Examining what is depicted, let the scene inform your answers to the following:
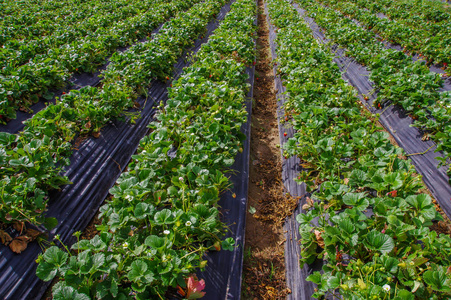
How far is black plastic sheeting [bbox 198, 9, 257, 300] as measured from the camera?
88.7 inches

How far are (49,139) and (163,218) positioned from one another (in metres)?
2.06

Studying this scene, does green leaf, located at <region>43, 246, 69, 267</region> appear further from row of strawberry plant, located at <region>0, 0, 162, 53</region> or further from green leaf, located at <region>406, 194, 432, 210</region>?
row of strawberry plant, located at <region>0, 0, 162, 53</region>

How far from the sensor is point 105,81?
5008mm

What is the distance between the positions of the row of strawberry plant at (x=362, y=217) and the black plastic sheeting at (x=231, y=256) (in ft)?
2.33

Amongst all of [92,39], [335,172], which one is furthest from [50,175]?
[92,39]

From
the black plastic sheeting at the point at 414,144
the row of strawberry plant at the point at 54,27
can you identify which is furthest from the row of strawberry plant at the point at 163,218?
the row of strawberry plant at the point at 54,27

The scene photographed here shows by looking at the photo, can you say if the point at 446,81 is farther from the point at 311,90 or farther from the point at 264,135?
the point at 264,135

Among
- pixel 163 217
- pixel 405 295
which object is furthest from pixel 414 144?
pixel 163 217

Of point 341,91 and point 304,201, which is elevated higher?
point 341,91

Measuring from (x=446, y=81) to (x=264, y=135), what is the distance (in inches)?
179

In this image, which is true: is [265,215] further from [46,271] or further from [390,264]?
[46,271]

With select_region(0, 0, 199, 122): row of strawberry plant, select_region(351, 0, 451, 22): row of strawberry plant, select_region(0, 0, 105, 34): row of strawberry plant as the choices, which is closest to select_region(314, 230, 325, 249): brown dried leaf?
select_region(0, 0, 199, 122): row of strawberry plant

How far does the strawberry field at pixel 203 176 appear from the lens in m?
1.80

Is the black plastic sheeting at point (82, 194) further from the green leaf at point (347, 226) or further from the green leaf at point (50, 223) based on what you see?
the green leaf at point (347, 226)
